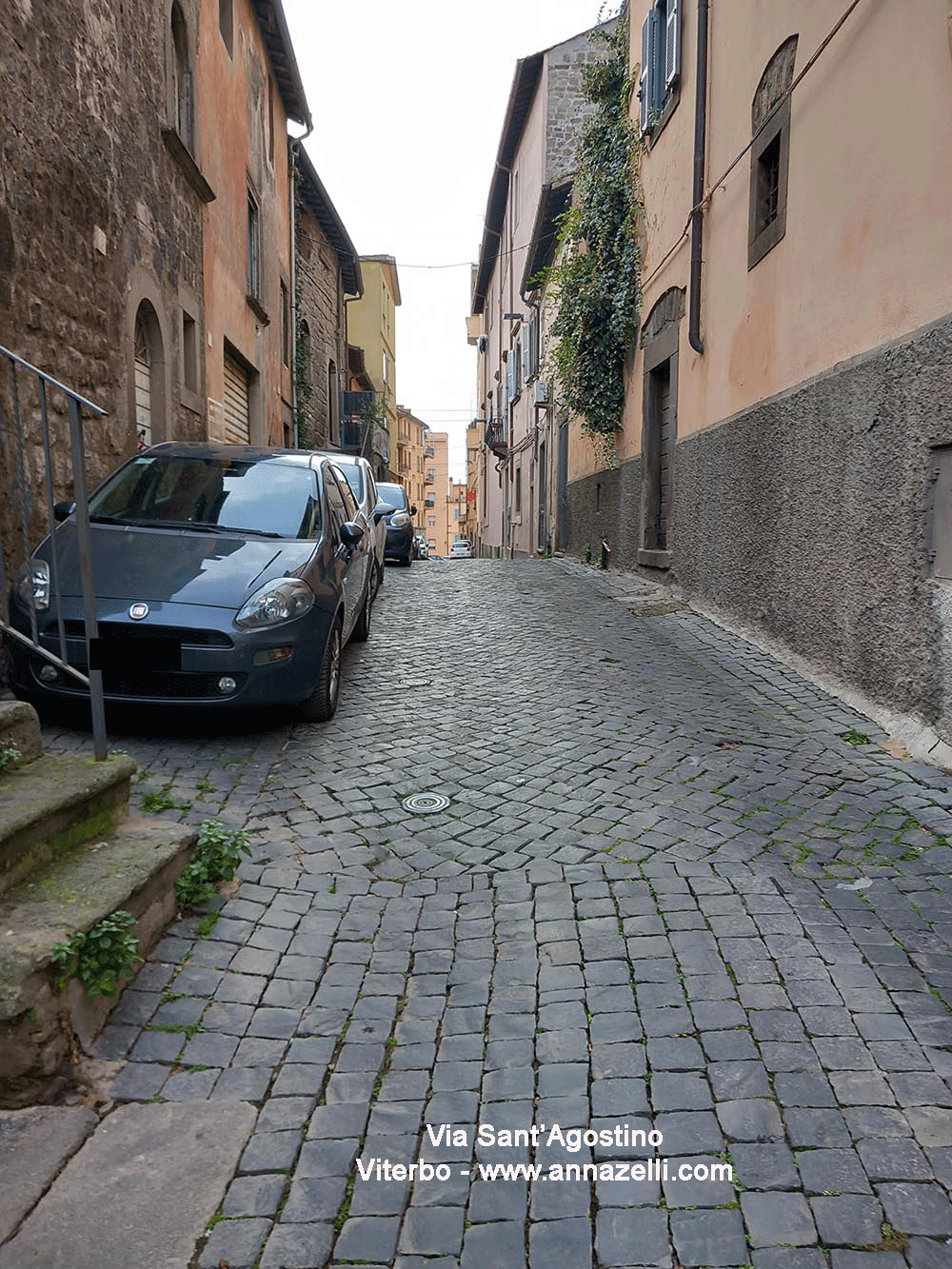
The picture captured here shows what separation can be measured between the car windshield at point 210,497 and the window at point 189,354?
5.00m

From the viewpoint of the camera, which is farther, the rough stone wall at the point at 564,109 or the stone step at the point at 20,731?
the rough stone wall at the point at 564,109

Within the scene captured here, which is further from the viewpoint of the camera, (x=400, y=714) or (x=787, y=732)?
(x=400, y=714)

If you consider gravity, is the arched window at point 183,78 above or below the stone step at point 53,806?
above

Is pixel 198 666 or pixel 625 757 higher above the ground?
pixel 198 666

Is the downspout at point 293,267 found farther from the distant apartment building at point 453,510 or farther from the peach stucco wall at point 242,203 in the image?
the distant apartment building at point 453,510

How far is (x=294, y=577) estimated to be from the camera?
493 centimetres

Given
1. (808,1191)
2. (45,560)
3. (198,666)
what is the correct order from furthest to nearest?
(45,560)
(198,666)
(808,1191)

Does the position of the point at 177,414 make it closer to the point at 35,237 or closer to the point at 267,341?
the point at 35,237

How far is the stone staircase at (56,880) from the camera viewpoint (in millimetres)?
2281

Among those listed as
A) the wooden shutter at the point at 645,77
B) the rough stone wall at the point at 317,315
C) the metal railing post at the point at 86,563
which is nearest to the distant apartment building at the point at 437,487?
the rough stone wall at the point at 317,315

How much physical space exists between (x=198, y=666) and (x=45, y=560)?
1.08 metres

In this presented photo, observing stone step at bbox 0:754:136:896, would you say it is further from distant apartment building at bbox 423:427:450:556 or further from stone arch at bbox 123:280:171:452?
distant apartment building at bbox 423:427:450:556

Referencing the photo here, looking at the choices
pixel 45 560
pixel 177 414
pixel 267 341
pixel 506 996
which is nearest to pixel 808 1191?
pixel 506 996

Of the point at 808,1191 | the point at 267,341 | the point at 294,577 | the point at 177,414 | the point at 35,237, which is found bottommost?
the point at 808,1191
